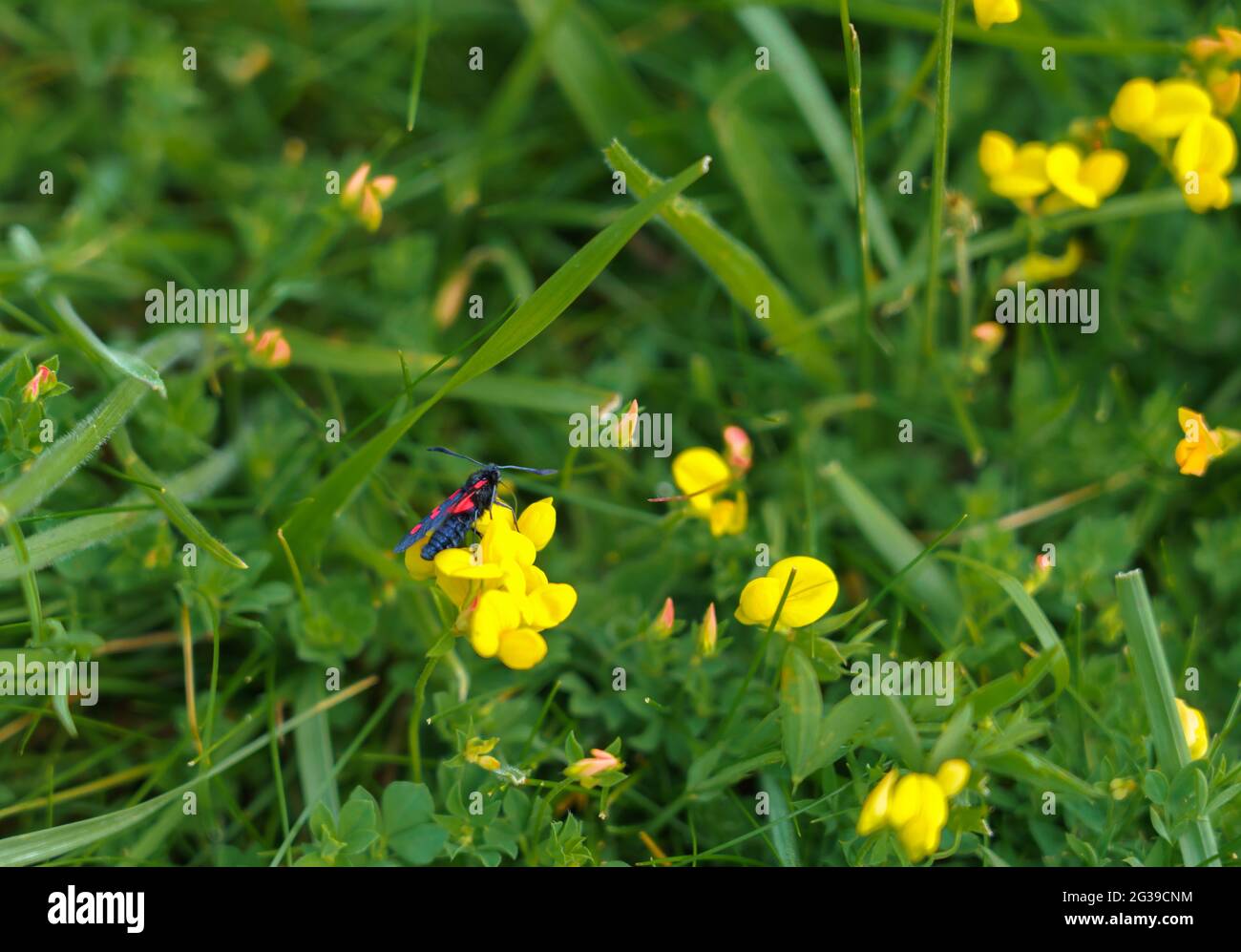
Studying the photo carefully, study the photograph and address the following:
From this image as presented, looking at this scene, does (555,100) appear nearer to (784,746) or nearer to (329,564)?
(329,564)

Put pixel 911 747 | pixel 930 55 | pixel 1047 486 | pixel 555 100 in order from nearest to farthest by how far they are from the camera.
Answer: pixel 911 747
pixel 930 55
pixel 1047 486
pixel 555 100

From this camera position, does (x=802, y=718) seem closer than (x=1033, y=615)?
Yes

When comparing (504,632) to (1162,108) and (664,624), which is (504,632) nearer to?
(664,624)

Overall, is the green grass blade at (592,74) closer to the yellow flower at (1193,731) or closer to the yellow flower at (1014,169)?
the yellow flower at (1014,169)

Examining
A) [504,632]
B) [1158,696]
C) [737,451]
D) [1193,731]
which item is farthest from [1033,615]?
[504,632]

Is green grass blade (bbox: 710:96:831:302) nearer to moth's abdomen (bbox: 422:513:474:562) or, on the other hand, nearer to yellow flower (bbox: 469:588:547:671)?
moth's abdomen (bbox: 422:513:474:562)

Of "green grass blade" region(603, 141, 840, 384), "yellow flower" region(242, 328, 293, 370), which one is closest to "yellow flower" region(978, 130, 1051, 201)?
"green grass blade" region(603, 141, 840, 384)
